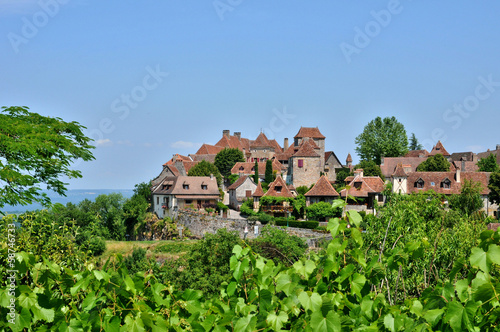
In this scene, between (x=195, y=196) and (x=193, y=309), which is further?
(x=195, y=196)

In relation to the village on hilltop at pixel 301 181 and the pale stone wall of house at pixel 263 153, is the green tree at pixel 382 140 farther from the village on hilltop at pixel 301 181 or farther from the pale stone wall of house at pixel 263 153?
the pale stone wall of house at pixel 263 153

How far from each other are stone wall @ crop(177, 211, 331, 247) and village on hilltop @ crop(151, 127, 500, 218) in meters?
3.78

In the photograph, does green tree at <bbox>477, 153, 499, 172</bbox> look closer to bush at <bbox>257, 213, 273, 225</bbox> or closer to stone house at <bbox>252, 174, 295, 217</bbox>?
stone house at <bbox>252, 174, 295, 217</bbox>

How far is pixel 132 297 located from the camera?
399 cm

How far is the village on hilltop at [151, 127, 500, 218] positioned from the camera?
49.1 m

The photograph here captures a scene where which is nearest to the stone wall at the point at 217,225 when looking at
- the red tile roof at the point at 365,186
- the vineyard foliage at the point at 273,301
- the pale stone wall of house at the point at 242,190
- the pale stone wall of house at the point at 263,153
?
the pale stone wall of house at the point at 242,190

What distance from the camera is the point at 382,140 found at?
79.1 metres

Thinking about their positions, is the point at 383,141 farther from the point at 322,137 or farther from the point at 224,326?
the point at 224,326

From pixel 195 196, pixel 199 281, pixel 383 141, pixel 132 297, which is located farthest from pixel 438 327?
pixel 383 141

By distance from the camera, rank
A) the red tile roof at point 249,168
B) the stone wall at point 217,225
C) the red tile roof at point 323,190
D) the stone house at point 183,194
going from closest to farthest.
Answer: the stone wall at point 217,225 < the red tile roof at point 323,190 < the stone house at point 183,194 < the red tile roof at point 249,168

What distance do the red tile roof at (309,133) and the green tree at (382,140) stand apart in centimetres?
983

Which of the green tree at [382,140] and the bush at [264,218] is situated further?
the green tree at [382,140]

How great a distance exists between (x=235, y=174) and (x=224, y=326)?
6223 cm

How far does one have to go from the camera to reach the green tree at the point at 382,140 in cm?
7806
